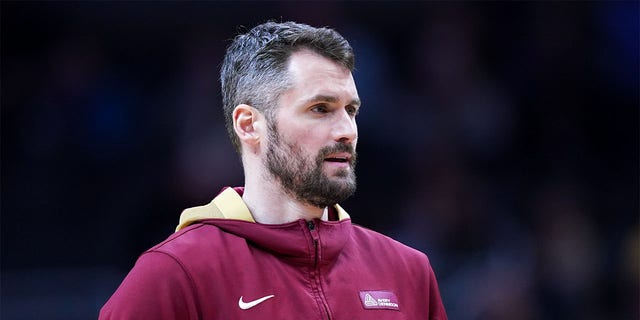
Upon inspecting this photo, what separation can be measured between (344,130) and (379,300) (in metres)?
0.65

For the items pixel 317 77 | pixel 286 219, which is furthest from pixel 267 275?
pixel 317 77

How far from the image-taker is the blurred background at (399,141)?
26.5 feet

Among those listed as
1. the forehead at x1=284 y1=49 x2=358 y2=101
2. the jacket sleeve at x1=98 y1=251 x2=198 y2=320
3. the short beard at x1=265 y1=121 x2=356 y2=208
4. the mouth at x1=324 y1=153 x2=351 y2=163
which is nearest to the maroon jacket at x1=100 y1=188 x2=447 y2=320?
the jacket sleeve at x1=98 y1=251 x2=198 y2=320

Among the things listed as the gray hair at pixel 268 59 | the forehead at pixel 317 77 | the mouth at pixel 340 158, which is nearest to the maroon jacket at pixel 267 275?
the mouth at pixel 340 158

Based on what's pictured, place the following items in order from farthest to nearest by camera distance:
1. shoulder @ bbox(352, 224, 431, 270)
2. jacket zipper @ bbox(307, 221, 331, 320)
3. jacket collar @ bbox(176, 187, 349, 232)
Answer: shoulder @ bbox(352, 224, 431, 270) < jacket collar @ bbox(176, 187, 349, 232) < jacket zipper @ bbox(307, 221, 331, 320)

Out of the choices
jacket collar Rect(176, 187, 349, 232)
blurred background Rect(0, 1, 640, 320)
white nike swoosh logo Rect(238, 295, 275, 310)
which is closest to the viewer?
white nike swoosh logo Rect(238, 295, 275, 310)

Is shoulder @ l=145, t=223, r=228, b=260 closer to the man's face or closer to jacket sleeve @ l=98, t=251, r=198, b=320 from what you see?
jacket sleeve @ l=98, t=251, r=198, b=320

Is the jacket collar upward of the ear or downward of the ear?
downward

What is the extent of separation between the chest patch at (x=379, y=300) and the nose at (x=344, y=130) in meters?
0.58

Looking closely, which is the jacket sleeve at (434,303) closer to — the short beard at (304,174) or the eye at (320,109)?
the short beard at (304,174)

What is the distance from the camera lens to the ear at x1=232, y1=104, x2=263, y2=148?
3.61m

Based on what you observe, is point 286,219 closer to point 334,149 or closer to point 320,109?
point 334,149

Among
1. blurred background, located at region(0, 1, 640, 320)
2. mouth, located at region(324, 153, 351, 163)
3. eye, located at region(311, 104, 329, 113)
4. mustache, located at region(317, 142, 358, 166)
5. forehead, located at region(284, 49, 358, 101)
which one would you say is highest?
forehead, located at region(284, 49, 358, 101)

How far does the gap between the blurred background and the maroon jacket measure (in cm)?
399
